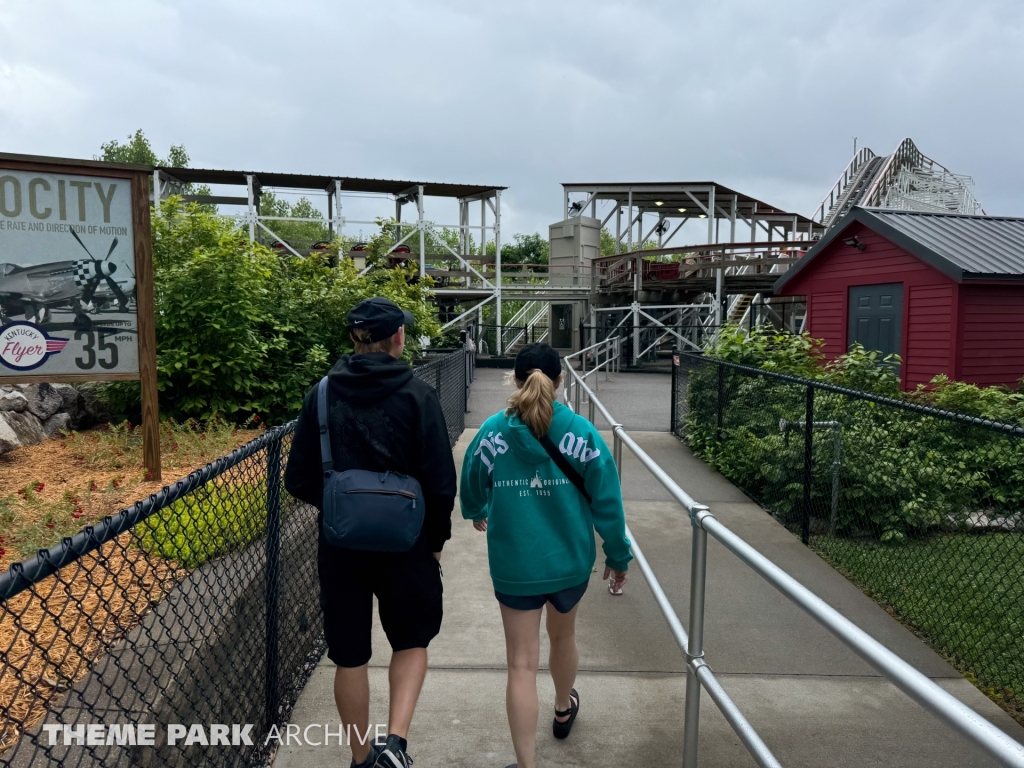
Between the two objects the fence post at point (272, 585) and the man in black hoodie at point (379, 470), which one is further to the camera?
the fence post at point (272, 585)

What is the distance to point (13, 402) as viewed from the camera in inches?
Answer: 258

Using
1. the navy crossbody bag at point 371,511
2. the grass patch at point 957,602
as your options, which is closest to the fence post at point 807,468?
the grass patch at point 957,602

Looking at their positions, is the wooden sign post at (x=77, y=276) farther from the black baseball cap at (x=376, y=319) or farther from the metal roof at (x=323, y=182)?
the metal roof at (x=323, y=182)

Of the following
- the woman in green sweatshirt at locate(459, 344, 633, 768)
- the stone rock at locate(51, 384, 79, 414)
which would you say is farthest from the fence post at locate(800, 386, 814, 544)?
the stone rock at locate(51, 384, 79, 414)

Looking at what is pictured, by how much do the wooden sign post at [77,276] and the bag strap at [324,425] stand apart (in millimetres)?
3204

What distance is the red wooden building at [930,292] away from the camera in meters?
10.9

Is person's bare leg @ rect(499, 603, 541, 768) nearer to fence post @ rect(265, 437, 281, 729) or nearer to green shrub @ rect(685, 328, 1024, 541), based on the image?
fence post @ rect(265, 437, 281, 729)

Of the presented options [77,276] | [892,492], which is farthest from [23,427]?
[892,492]

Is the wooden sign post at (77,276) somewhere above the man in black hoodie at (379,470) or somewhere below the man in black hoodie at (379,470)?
above

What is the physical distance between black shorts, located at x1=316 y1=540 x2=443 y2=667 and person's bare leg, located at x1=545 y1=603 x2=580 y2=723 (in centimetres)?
55

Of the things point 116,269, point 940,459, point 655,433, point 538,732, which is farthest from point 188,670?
point 655,433

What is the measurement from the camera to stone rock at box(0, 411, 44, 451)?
20.4ft

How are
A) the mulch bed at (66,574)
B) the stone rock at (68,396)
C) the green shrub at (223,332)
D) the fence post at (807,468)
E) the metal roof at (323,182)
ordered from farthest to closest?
the metal roof at (323,182) → the green shrub at (223,332) → the stone rock at (68,396) → the fence post at (807,468) → the mulch bed at (66,574)

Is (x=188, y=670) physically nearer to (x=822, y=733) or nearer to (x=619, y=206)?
(x=822, y=733)
